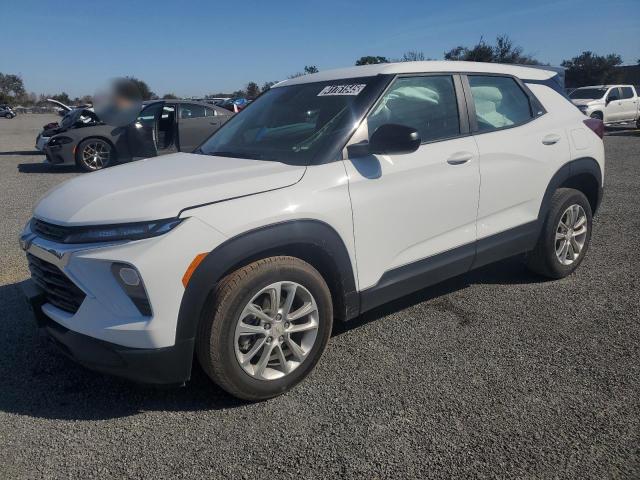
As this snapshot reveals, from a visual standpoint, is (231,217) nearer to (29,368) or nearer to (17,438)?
(17,438)

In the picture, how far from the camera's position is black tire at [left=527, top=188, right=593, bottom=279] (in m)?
4.13

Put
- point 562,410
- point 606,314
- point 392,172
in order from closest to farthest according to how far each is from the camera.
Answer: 1. point 562,410
2. point 392,172
3. point 606,314

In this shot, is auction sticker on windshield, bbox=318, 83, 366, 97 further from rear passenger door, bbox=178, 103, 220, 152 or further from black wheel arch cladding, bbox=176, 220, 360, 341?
rear passenger door, bbox=178, 103, 220, 152

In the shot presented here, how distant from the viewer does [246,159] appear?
3180mm

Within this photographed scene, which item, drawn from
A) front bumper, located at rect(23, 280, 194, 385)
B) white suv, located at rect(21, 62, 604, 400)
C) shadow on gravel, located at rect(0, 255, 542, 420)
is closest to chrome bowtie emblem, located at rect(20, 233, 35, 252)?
white suv, located at rect(21, 62, 604, 400)

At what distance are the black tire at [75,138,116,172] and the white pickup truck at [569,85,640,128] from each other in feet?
50.8

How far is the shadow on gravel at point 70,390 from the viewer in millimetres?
2744

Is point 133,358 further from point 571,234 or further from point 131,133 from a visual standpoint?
point 131,133

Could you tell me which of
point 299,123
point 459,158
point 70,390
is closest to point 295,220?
point 299,123

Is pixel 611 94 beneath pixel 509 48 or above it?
beneath

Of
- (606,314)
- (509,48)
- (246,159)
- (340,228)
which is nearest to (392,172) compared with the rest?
(340,228)

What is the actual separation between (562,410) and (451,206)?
138 centimetres

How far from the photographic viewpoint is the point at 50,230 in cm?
266

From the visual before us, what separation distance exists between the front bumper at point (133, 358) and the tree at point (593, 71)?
172 ft
